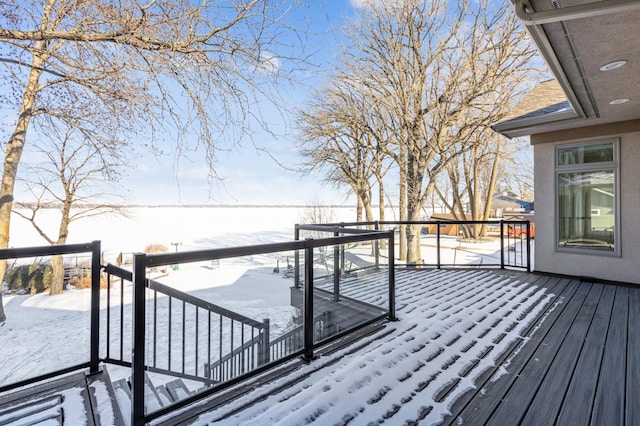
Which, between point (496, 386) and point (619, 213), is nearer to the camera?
point (496, 386)

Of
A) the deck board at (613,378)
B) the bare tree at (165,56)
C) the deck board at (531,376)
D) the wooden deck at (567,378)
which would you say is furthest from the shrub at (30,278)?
the deck board at (613,378)

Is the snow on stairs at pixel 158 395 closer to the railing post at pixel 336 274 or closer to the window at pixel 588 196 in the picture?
the railing post at pixel 336 274

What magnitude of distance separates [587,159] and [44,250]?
719 cm

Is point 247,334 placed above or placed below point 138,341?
below

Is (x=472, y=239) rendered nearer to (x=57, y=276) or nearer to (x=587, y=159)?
(x=587, y=159)

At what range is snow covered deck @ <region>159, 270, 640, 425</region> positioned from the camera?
74.1 inches

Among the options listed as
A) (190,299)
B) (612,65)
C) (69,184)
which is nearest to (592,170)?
(612,65)

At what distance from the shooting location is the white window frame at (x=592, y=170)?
16.5 feet

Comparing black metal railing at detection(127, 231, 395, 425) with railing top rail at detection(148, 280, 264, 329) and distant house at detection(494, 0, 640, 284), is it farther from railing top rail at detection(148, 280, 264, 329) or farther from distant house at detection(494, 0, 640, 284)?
distant house at detection(494, 0, 640, 284)

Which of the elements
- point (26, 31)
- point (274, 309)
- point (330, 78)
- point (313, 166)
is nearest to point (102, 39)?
point (26, 31)

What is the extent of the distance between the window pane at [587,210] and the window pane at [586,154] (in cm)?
21

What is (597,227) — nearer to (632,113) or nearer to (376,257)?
(632,113)

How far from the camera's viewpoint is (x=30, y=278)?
256cm

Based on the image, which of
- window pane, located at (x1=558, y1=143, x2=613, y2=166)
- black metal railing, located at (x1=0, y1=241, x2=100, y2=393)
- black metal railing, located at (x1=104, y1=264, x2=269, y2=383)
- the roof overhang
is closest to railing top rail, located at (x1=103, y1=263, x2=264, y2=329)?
black metal railing, located at (x1=104, y1=264, x2=269, y2=383)
